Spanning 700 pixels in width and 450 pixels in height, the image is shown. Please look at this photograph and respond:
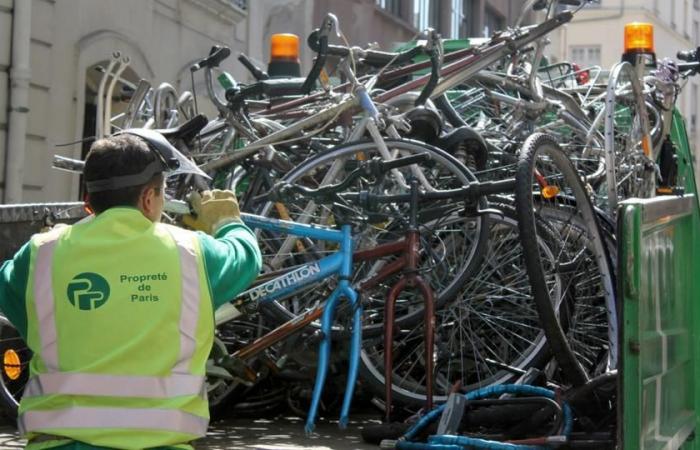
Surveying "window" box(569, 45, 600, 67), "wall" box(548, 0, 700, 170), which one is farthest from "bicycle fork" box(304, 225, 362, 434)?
"window" box(569, 45, 600, 67)

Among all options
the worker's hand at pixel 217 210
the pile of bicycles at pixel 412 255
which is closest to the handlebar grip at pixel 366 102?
the pile of bicycles at pixel 412 255

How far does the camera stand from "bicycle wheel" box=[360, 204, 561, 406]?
5.52 meters

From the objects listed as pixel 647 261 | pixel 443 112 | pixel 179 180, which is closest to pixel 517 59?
pixel 443 112

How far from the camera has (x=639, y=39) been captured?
7.03 metres

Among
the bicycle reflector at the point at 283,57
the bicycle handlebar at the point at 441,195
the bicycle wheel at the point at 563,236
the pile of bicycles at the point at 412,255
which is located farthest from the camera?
the bicycle reflector at the point at 283,57

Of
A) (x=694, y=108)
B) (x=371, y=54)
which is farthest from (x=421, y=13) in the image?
(x=694, y=108)

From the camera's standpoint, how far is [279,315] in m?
5.36

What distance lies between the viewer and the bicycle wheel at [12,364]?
17.7 feet

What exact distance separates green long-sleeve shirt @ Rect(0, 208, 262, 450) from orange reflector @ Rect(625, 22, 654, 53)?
4.33 meters

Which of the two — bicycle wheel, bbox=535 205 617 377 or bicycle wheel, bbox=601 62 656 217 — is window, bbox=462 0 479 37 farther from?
bicycle wheel, bbox=535 205 617 377

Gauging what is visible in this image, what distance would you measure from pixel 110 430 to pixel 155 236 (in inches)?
17.7

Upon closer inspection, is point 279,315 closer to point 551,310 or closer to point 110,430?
point 551,310

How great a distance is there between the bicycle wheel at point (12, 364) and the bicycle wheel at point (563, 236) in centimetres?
218

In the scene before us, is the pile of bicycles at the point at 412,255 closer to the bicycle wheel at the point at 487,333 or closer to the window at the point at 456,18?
the bicycle wheel at the point at 487,333
